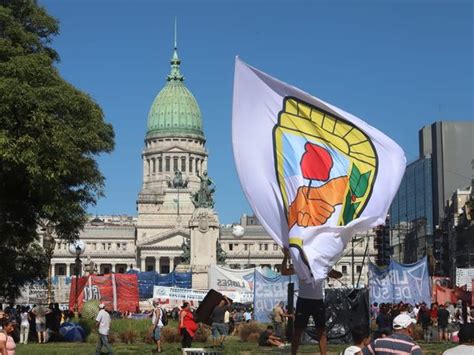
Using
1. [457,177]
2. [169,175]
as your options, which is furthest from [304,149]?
[169,175]

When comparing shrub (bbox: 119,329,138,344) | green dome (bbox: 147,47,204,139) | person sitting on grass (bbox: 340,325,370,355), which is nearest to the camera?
person sitting on grass (bbox: 340,325,370,355)

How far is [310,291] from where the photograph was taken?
13773mm

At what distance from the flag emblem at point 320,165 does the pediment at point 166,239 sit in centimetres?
15730

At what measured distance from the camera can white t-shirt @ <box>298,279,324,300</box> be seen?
13727mm

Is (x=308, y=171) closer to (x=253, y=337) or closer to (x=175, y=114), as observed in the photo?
(x=253, y=337)

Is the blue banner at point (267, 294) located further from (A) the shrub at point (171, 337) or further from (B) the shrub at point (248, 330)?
(A) the shrub at point (171, 337)

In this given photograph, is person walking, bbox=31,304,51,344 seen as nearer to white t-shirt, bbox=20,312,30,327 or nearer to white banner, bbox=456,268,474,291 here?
white t-shirt, bbox=20,312,30,327

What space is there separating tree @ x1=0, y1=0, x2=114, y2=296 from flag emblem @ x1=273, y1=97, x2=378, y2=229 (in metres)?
16.1

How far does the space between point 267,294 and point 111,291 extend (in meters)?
10.5

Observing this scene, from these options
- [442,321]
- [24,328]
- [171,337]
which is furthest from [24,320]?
[442,321]

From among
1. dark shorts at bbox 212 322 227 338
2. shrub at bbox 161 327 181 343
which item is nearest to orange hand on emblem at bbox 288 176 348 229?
dark shorts at bbox 212 322 227 338

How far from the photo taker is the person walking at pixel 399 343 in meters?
9.98

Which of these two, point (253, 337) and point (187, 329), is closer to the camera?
point (187, 329)

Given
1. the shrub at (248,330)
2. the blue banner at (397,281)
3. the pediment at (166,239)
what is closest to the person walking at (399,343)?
the shrub at (248,330)
